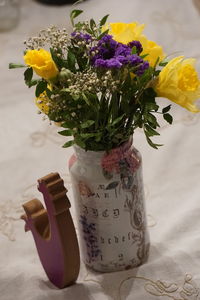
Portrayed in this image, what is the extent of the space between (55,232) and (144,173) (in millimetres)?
405

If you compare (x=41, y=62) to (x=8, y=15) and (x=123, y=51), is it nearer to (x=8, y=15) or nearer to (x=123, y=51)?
(x=123, y=51)

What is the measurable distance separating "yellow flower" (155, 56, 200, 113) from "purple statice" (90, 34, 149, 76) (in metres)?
0.04

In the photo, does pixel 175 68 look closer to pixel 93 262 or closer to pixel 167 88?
pixel 167 88

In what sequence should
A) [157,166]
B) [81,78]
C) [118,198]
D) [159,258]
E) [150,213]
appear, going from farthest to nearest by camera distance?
[157,166] < [150,213] < [159,258] < [118,198] < [81,78]

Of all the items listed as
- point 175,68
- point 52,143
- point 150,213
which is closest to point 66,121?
point 175,68

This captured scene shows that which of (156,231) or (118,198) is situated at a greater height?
(118,198)

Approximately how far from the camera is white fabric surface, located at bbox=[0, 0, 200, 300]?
979 mm

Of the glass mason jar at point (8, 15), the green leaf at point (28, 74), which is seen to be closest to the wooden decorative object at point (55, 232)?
the green leaf at point (28, 74)

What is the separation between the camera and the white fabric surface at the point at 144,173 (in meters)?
0.98

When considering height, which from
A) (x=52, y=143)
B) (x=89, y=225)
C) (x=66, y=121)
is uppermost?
(x=66, y=121)

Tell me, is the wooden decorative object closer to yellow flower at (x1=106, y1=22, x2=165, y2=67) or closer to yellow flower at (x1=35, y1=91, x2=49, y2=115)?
yellow flower at (x1=35, y1=91, x2=49, y2=115)

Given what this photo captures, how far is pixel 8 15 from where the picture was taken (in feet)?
6.02

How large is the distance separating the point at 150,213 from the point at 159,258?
149mm

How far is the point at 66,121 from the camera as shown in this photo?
847 mm
